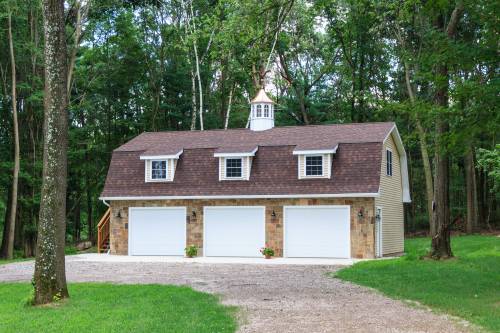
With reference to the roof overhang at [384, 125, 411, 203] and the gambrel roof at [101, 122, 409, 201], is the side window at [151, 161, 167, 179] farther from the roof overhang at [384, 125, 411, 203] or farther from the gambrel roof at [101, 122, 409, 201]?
the roof overhang at [384, 125, 411, 203]

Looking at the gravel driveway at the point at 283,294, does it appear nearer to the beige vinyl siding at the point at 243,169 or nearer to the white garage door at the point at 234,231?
the white garage door at the point at 234,231

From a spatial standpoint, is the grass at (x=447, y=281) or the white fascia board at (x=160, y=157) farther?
the white fascia board at (x=160, y=157)

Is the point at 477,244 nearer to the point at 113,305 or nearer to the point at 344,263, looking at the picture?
the point at 344,263

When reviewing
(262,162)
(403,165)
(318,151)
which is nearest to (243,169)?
(262,162)

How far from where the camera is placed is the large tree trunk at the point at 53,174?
1092 centimetres

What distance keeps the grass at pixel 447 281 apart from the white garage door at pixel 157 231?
8.25 meters

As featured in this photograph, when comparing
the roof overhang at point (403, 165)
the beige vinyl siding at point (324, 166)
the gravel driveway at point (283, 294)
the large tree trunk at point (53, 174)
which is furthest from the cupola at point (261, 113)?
the large tree trunk at point (53, 174)

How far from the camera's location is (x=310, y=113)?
119 ft

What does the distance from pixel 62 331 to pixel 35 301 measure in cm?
245

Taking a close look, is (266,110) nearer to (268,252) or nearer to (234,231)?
(234,231)

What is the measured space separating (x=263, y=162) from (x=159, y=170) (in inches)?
163

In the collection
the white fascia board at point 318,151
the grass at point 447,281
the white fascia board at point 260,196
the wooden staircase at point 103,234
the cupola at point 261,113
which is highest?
the cupola at point 261,113

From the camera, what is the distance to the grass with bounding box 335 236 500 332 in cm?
1003

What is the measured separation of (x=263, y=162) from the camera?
23.9m
